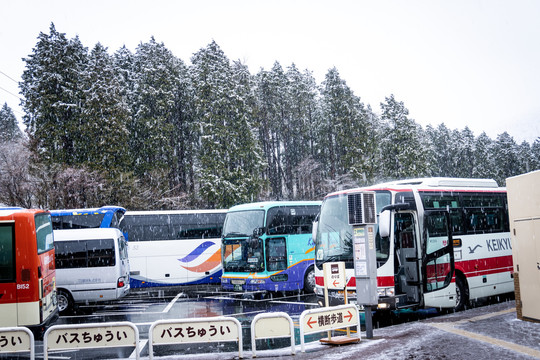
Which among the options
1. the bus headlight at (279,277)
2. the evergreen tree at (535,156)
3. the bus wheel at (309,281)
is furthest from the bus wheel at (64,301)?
the evergreen tree at (535,156)

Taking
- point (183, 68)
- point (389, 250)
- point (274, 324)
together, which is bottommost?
point (274, 324)

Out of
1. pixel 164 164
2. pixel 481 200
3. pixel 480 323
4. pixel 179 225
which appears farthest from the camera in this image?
pixel 164 164

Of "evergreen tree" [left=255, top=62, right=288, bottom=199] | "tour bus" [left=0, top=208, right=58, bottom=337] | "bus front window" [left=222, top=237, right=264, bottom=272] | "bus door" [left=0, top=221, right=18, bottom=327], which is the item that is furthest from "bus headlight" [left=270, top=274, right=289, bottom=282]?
"evergreen tree" [left=255, top=62, right=288, bottom=199]

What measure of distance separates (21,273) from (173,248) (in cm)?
1307

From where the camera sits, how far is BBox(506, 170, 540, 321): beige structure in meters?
8.16

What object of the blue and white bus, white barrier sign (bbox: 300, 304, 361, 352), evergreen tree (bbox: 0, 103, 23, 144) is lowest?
white barrier sign (bbox: 300, 304, 361, 352)

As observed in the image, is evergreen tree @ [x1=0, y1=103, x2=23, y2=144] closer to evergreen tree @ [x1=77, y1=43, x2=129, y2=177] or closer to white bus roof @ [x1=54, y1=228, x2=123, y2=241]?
evergreen tree @ [x1=77, y1=43, x2=129, y2=177]

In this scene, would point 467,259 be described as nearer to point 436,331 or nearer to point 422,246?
point 422,246

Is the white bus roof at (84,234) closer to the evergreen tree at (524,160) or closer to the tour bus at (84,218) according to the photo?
the tour bus at (84,218)

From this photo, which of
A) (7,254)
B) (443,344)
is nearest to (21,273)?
(7,254)

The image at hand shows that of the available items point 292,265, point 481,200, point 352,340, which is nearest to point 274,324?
point 352,340

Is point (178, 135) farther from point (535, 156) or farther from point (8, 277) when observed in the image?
point (535, 156)

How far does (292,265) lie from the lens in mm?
18016

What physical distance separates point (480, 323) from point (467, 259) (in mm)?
3227
